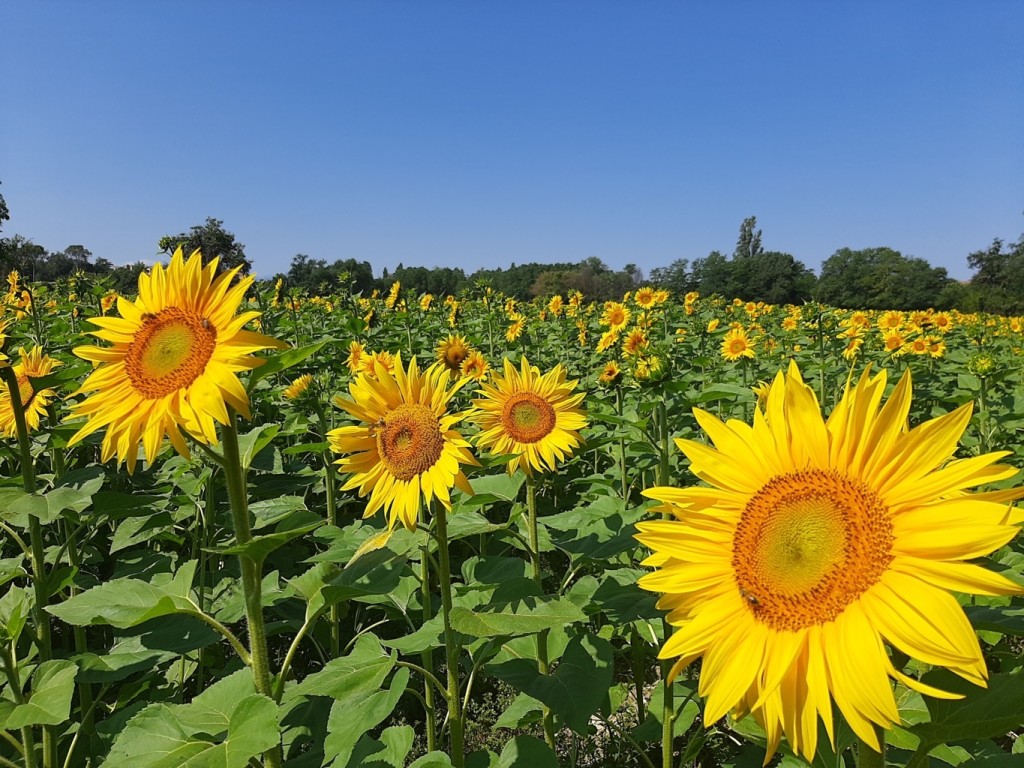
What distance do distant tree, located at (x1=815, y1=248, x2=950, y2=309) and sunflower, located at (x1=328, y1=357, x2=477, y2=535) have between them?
153ft

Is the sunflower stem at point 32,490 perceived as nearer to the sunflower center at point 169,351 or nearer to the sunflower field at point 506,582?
the sunflower field at point 506,582

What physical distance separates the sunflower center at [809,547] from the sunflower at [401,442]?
86cm

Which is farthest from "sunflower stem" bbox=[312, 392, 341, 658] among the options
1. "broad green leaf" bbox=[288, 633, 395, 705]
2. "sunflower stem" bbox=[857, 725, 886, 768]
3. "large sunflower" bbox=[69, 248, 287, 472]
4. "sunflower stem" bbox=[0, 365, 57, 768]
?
"sunflower stem" bbox=[857, 725, 886, 768]

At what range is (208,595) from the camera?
2.83 metres

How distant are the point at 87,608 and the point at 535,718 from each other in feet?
4.97

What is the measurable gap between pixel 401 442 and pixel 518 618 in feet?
2.24

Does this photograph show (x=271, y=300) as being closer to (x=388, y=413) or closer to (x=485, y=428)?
(x=485, y=428)

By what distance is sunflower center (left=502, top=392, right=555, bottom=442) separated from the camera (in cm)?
266

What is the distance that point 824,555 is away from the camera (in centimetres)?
112

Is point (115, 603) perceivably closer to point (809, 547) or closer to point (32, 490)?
point (32, 490)

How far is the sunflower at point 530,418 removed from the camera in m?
2.59

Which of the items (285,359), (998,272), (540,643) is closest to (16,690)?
(285,359)

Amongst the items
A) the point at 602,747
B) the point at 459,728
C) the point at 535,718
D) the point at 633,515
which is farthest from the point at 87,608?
the point at 602,747

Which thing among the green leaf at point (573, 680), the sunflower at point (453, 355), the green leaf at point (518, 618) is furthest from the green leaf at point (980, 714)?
the sunflower at point (453, 355)
